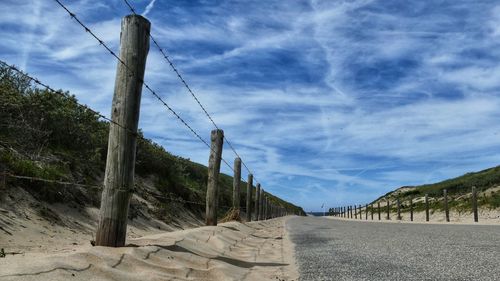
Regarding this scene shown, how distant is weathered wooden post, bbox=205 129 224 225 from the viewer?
418 inches

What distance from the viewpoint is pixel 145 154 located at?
15.7 metres

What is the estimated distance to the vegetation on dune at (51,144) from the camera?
8.35 m

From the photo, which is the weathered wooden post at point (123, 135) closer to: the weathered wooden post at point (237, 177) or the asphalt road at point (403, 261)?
the asphalt road at point (403, 261)

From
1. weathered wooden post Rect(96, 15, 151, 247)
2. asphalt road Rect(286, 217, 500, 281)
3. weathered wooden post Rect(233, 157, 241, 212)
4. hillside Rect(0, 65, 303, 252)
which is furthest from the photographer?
weathered wooden post Rect(233, 157, 241, 212)

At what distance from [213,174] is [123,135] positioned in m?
6.09

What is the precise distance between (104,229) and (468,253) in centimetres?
449

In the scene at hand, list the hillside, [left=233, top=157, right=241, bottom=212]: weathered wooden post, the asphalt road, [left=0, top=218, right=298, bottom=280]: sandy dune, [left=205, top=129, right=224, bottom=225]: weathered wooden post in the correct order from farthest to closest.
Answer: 1. [left=233, top=157, right=241, bottom=212]: weathered wooden post
2. [left=205, top=129, right=224, bottom=225]: weathered wooden post
3. the hillside
4. the asphalt road
5. [left=0, top=218, right=298, bottom=280]: sandy dune

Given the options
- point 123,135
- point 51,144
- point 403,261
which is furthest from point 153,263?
point 51,144

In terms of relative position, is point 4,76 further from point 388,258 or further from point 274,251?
point 388,258

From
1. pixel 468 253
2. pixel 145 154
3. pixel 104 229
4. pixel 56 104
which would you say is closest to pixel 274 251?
pixel 468 253

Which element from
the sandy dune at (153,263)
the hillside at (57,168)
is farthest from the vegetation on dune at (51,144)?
the sandy dune at (153,263)

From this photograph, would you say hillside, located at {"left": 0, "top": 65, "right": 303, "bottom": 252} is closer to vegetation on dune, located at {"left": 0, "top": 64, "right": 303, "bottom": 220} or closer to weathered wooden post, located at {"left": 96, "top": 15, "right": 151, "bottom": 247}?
vegetation on dune, located at {"left": 0, "top": 64, "right": 303, "bottom": 220}

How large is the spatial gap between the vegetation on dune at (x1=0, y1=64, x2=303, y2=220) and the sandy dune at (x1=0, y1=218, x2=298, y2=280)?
3490 millimetres

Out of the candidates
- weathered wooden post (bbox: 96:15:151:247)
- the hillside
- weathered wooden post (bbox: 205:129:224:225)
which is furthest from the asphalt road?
weathered wooden post (bbox: 205:129:224:225)
